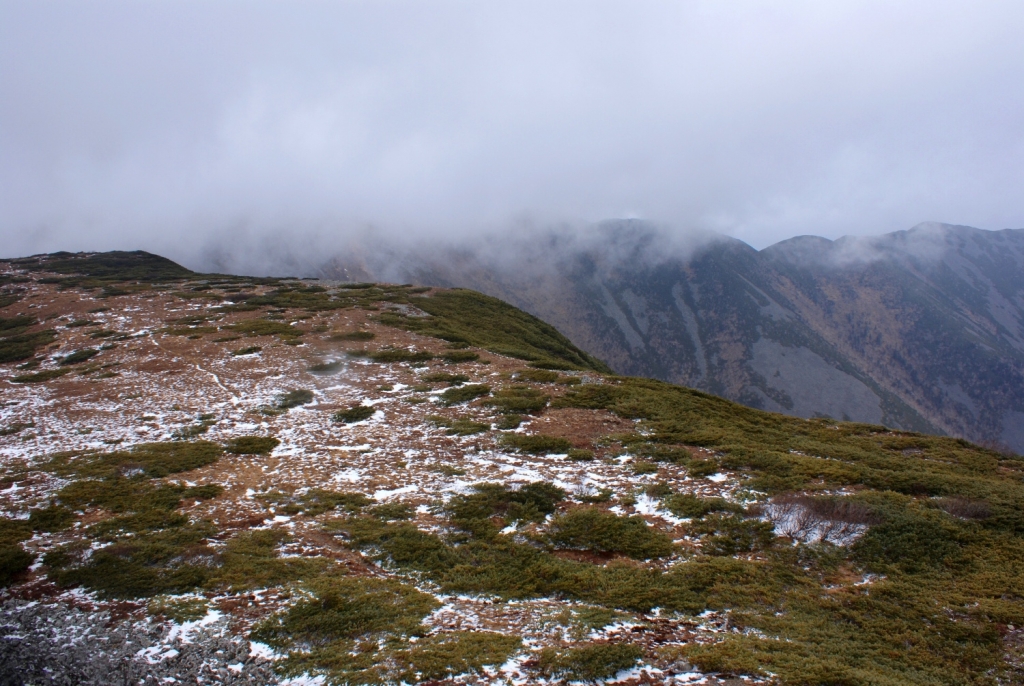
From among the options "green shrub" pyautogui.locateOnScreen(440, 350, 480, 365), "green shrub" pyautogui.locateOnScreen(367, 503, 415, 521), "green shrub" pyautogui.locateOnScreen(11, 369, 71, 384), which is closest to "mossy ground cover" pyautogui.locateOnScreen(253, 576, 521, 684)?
"green shrub" pyautogui.locateOnScreen(367, 503, 415, 521)

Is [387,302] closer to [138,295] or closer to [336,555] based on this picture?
[138,295]

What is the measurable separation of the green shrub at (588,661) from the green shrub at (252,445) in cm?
1765

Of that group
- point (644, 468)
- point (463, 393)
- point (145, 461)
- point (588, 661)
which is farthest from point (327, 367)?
point (588, 661)

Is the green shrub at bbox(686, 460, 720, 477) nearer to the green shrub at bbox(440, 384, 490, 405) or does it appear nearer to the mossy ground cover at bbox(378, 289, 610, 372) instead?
the green shrub at bbox(440, 384, 490, 405)

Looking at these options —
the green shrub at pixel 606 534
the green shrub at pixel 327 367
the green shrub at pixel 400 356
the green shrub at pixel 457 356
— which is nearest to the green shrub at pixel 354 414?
the green shrub at pixel 327 367

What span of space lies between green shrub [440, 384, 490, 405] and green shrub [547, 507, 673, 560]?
1322 centimetres

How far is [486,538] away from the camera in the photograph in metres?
17.0

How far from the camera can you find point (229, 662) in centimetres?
1143

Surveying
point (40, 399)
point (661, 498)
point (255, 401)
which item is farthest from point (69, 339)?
point (661, 498)

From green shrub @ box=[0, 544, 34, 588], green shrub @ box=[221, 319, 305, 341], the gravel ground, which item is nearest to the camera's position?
the gravel ground

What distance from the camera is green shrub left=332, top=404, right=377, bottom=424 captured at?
1078 inches

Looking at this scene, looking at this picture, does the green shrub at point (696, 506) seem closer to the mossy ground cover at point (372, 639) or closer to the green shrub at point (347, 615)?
the mossy ground cover at point (372, 639)

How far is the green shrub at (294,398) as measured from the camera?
29.8 metres

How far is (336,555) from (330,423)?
462 inches
